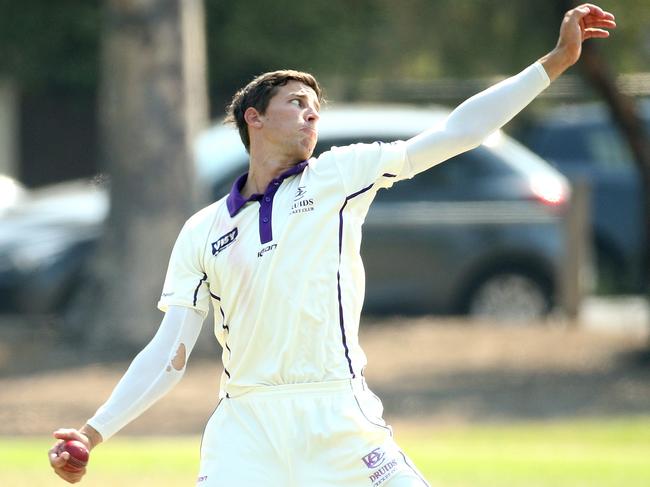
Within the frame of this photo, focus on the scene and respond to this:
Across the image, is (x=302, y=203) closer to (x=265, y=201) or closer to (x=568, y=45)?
(x=265, y=201)

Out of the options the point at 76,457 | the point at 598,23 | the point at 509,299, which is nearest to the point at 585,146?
the point at 509,299

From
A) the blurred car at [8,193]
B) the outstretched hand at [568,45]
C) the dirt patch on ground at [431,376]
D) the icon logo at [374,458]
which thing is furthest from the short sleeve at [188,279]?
the blurred car at [8,193]

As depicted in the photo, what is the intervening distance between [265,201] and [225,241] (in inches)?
6.9

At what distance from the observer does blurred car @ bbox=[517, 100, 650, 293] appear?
17.3m

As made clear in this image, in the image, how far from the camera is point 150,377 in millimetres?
4613

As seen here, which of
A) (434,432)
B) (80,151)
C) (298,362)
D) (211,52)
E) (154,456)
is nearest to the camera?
(298,362)

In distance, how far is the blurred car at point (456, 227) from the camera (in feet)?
45.9

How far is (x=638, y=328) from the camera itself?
14.3 meters

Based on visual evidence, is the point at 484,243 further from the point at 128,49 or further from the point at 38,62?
the point at 38,62

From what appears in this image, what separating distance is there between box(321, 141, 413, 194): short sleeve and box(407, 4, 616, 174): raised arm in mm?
44

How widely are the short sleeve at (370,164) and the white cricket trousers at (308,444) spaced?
0.61 metres

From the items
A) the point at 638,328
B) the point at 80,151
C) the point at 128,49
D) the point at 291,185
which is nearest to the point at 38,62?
the point at 80,151

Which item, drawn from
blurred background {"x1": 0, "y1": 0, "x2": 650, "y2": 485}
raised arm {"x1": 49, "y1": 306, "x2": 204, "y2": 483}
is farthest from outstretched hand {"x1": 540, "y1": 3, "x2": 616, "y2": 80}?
blurred background {"x1": 0, "y1": 0, "x2": 650, "y2": 485}

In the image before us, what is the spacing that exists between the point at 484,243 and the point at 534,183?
0.77 m
